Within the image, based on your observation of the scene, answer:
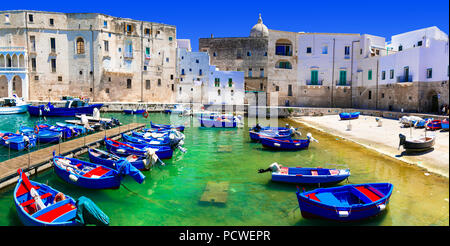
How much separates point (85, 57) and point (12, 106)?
11.6 meters

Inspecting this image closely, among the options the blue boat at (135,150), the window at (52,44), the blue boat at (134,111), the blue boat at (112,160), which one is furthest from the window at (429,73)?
the window at (52,44)

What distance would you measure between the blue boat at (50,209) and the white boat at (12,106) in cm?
3415

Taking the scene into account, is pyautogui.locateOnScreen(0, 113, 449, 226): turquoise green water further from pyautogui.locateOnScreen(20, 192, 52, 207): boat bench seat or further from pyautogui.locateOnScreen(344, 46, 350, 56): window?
pyautogui.locateOnScreen(344, 46, 350, 56): window

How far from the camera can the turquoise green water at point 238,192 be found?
8.50m

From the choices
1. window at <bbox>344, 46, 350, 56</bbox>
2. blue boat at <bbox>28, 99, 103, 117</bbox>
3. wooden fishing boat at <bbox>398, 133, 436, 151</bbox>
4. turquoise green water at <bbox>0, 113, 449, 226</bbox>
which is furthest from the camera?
window at <bbox>344, 46, 350, 56</bbox>

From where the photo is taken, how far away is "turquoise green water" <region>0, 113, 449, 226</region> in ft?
27.9

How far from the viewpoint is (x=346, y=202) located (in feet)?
29.1

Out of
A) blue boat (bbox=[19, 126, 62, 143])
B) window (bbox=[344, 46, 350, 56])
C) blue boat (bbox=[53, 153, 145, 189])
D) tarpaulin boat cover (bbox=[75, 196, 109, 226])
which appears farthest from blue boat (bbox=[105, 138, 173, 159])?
window (bbox=[344, 46, 350, 56])

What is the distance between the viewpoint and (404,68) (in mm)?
29609

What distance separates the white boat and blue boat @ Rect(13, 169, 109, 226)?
3415cm

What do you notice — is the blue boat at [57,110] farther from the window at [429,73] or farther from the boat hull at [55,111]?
the window at [429,73]

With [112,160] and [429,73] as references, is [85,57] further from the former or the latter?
[429,73]
